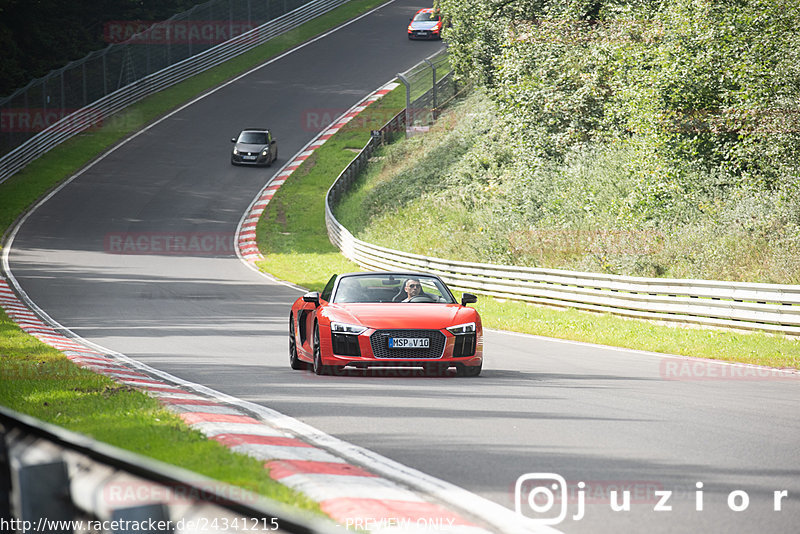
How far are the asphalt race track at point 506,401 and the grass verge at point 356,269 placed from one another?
1.25 metres

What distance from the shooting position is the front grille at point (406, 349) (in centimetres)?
1151

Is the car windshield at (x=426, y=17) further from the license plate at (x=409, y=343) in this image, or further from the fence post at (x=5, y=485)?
the fence post at (x=5, y=485)

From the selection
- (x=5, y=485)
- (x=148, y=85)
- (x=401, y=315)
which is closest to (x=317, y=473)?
(x=5, y=485)

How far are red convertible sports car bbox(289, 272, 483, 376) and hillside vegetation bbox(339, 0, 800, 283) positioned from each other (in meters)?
9.94

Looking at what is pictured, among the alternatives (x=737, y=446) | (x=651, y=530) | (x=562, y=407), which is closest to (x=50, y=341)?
(x=562, y=407)

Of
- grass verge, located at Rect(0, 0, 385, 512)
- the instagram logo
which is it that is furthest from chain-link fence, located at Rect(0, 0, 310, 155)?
the instagram logo

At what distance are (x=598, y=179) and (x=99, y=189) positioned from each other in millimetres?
24762

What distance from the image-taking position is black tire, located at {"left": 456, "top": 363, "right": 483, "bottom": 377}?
12.1 metres

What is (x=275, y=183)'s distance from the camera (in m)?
46.4

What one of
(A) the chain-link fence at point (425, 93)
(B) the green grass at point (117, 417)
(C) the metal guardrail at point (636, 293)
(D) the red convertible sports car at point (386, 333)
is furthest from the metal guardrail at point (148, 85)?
(D) the red convertible sports car at point (386, 333)

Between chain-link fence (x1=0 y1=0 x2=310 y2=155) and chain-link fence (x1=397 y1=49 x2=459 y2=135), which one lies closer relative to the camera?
chain-link fence (x1=0 y1=0 x2=310 y2=155)

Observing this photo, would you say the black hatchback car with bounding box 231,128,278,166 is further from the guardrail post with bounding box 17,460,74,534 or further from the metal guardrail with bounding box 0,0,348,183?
the guardrail post with bounding box 17,460,74,534

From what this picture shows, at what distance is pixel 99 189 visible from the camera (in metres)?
44.4

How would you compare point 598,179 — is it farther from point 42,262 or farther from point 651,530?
point 651,530
